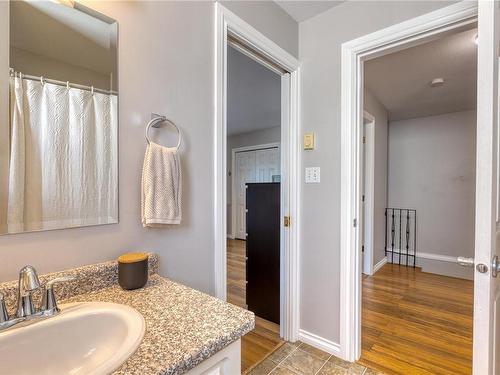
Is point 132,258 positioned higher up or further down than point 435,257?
higher up

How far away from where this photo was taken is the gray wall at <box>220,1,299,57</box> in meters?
1.47

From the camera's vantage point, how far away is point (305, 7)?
5.66 ft

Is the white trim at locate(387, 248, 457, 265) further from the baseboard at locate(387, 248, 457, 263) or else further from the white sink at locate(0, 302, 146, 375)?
the white sink at locate(0, 302, 146, 375)

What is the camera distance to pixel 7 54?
77cm

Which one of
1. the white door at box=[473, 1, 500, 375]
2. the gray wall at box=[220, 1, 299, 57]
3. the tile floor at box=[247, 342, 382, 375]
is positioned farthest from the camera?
the tile floor at box=[247, 342, 382, 375]

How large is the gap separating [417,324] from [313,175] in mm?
1596

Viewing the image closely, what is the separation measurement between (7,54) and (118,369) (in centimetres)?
91

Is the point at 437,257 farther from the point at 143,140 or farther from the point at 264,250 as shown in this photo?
the point at 143,140

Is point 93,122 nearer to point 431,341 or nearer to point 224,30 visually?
point 224,30

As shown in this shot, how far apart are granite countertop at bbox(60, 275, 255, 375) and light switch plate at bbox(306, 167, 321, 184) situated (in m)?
1.20

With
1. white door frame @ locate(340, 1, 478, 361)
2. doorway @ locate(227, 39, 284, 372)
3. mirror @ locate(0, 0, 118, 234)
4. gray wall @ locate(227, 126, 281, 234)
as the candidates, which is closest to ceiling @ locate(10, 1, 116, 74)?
mirror @ locate(0, 0, 118, 234)

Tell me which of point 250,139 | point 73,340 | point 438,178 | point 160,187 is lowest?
point 73,340

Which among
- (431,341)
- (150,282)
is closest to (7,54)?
(150,282)

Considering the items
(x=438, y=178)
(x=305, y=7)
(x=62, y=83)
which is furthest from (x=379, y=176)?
(x=62, y=83)
